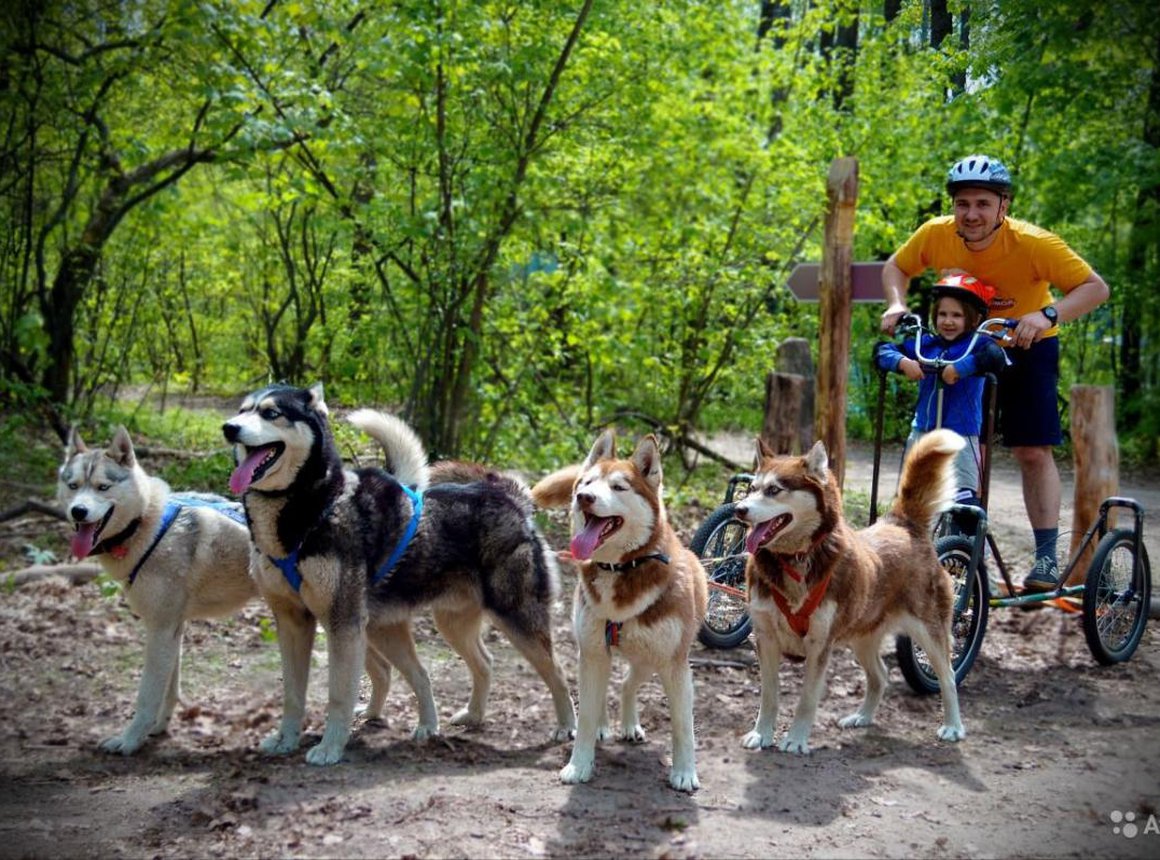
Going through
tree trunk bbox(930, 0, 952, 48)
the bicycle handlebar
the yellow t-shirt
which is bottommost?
the bicycle handlebar

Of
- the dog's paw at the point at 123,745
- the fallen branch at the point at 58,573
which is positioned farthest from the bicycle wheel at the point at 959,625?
the fallen branch at the point at 58,573

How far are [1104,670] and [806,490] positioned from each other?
9.12 feet

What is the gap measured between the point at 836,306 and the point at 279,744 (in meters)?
4.56

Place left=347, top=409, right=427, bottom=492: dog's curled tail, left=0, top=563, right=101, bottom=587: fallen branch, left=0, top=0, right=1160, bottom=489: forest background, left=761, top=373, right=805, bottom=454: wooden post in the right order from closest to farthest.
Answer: left=347, top=409, right=427, bottom=492: dog's curled tail, left=0, top=563, right=101, bottom=587: fallen branch, left=761, top=373, right=805, bottom=454: wooden post, left=0, top=0, right=1160, bottom=489: forest background

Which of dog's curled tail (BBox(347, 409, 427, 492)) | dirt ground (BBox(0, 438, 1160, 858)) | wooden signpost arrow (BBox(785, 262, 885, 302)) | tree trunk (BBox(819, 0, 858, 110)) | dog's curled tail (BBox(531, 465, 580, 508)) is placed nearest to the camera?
dirt ground (BBox(0, 438, 1160, 858))

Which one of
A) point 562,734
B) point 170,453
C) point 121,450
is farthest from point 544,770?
point 170,453

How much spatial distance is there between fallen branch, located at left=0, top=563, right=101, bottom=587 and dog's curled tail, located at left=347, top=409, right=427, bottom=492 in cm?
318

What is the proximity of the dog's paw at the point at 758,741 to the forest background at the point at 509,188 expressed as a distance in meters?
3.90

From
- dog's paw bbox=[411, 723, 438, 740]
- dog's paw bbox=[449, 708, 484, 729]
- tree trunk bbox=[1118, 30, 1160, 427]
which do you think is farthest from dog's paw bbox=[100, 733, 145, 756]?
tree trunk bbox=[1118, 30, 1160, 427]

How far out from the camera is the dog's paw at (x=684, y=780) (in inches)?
179

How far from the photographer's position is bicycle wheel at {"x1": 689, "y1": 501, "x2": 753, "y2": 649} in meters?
6.44

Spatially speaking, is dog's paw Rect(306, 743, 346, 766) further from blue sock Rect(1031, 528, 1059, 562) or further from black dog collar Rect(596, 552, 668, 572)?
blue sock Rect(1031, 528, 1059, 562)

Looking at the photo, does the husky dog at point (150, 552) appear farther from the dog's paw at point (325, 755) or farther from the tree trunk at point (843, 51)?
the tree trunk at point (843, 51)

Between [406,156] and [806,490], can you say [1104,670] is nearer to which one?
[806,490]
